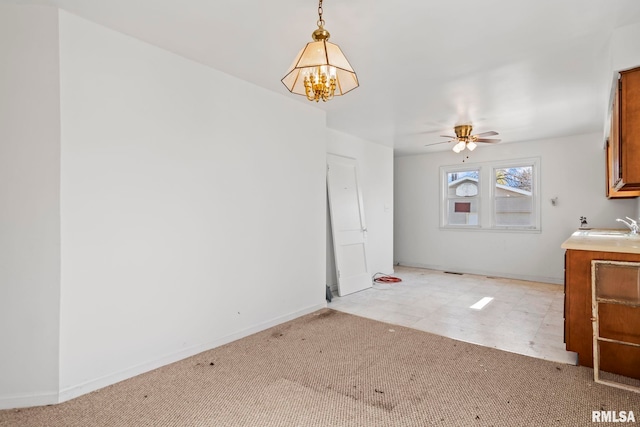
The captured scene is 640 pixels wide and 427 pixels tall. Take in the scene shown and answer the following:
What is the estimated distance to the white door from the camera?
16.0 feet

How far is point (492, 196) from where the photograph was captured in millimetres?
6277

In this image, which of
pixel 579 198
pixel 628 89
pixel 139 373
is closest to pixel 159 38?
pixel 139 373

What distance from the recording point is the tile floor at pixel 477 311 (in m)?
3.18

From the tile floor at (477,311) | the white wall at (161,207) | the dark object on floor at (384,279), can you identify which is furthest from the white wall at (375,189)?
the white wall at (161,207)

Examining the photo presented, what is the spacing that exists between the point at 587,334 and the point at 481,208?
159 inches

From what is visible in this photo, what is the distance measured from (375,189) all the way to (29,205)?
15.9 ft

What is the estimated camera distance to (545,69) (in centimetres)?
299

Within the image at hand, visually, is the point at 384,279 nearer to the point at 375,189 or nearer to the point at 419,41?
the point at 375,189

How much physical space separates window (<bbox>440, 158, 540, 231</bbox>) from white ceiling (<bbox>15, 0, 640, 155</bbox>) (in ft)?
6.64

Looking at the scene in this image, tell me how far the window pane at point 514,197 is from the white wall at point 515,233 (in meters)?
0.20

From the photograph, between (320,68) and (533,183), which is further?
(533,183)

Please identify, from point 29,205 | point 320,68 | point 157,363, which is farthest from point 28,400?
point 320,68

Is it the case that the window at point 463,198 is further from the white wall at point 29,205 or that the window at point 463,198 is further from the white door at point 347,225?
the white wall at point 29,205

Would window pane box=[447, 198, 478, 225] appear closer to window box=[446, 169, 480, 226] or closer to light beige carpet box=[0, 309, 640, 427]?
window box=[446, 169, 480, 226]
